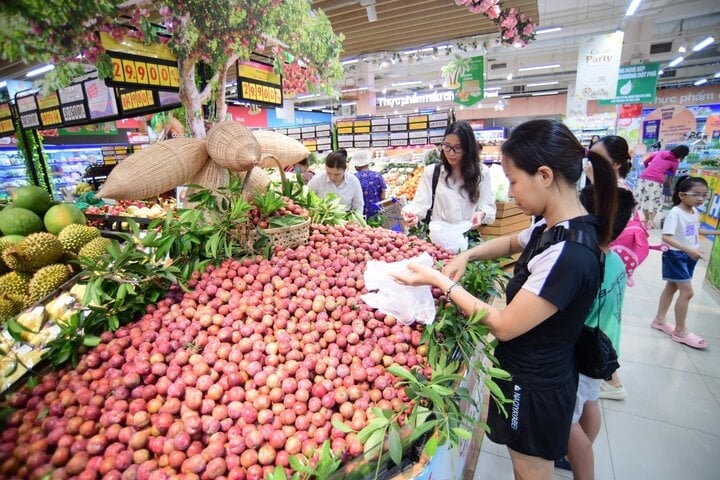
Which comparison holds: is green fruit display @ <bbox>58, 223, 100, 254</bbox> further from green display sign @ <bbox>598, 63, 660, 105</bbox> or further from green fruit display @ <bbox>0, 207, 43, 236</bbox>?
green display sign @ <bbox>598, 63, 660, 105</bbox>

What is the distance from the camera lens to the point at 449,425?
39.0 inches

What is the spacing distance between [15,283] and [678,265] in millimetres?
4694

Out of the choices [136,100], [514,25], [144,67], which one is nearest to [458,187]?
[144,67]

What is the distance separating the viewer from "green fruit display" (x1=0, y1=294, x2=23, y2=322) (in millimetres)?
1447

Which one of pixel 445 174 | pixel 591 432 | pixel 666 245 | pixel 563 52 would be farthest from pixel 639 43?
pixel 591 432

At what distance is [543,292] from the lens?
3.61 feet

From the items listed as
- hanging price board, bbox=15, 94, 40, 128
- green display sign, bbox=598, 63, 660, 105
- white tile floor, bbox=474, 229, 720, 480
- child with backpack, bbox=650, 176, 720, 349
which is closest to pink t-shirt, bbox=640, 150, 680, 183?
green display sign, bbox=598, 63, 660, 105

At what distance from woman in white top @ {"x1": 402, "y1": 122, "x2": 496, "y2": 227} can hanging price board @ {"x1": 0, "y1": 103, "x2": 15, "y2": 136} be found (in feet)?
25.1

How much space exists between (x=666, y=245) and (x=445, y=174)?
230 cm

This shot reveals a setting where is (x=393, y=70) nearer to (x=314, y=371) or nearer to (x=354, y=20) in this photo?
(x=354, y=20)

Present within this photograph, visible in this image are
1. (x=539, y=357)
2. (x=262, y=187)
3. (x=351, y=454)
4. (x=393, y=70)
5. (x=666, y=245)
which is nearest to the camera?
(x=351, y=454)

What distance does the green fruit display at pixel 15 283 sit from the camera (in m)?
1.53

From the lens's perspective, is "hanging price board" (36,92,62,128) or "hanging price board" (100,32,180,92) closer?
"hanging price board" (100,32,180,92)

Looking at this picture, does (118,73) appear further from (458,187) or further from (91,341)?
(458,187)
